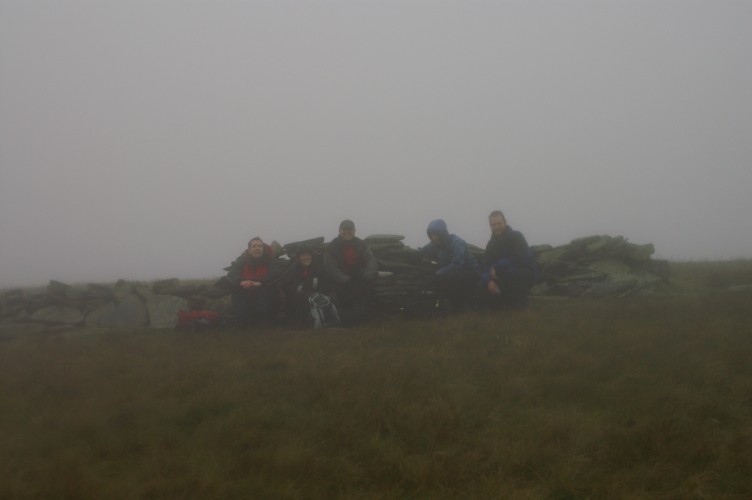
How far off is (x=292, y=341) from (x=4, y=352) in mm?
5049

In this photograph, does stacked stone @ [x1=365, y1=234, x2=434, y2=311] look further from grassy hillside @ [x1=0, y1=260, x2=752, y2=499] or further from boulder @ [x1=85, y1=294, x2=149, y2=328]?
boulder @ [x1=85, y1=294, x2=149, y2=328]

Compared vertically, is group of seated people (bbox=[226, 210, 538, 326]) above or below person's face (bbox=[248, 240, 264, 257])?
below

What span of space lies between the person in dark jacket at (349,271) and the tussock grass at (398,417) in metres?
2.31

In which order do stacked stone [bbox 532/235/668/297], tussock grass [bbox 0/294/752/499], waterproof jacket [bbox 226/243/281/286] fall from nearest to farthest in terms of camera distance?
tussock grass [bbox 0/294/752/499]
waterproof jacket [bbox 226/243/281/286]
stacked stone [bbox 532/235/668/297]

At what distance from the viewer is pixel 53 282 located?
51.8ft

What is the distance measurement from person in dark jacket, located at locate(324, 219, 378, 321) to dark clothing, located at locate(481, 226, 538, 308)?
2445mm

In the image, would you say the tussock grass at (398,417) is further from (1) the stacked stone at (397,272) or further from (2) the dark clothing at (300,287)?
(1) the stacked stone at (397,272)

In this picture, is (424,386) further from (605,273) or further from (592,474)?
(605,273)

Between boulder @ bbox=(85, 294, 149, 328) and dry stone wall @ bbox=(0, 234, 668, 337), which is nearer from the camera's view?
dry stone wall @ bbox=(0, 234, 668, 337)

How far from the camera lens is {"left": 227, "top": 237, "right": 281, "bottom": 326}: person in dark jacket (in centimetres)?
1296

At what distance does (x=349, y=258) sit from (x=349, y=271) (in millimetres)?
278

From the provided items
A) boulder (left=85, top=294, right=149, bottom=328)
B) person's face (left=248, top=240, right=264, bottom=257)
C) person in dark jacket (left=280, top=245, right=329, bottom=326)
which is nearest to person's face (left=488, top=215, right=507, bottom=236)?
person in dark jacket (left=280, top=245, right=329, bottom=326)

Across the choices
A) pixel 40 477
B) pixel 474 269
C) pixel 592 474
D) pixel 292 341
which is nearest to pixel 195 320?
pixel 292 341

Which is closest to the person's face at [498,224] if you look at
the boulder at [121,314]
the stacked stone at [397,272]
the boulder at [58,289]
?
the stacked stone at [397,272]
